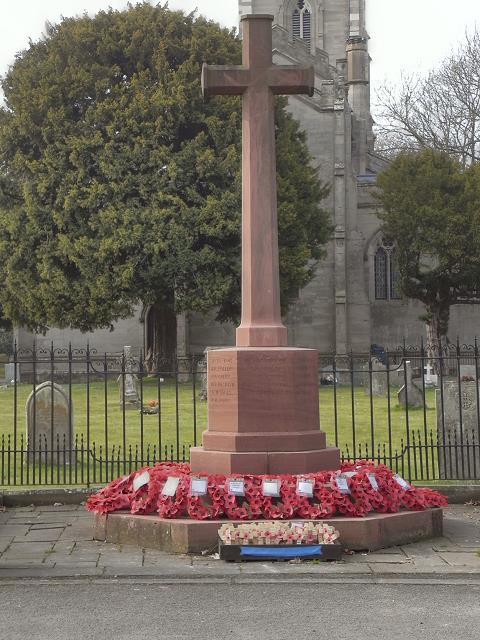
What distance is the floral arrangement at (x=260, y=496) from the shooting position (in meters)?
8.06

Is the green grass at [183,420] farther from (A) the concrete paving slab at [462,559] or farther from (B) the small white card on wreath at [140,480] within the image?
(A) the concrete paving slab at [462,559]

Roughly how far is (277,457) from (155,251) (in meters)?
20.8

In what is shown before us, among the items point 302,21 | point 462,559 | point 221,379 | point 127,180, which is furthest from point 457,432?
point 302,21

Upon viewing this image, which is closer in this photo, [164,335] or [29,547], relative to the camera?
[29,547]

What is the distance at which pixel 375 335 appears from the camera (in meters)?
39.3

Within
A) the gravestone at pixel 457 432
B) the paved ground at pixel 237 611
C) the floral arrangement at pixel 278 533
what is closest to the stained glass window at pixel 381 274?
the gravestone at pixel 457 432

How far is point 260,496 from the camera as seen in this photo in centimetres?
816

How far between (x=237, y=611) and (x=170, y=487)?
2302 mm

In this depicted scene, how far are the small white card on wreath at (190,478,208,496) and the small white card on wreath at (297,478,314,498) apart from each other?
2.75 feet

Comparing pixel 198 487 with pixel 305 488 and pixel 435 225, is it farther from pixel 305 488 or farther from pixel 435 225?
pixel 435 225

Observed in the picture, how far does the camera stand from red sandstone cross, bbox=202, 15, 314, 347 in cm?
914

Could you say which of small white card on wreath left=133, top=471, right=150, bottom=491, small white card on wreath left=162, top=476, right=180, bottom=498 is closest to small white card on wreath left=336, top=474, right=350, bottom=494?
small white card on wreath left=162, top=476, right=180, bottom=498

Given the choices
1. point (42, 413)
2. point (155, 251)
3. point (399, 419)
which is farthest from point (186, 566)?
point (155, 251)

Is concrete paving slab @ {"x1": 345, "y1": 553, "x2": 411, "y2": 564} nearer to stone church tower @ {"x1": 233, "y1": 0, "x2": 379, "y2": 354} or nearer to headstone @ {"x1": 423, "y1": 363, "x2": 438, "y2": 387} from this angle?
headstone @ {"x1": 423, "y1": 363, "x2": 438, "y2": 387}
